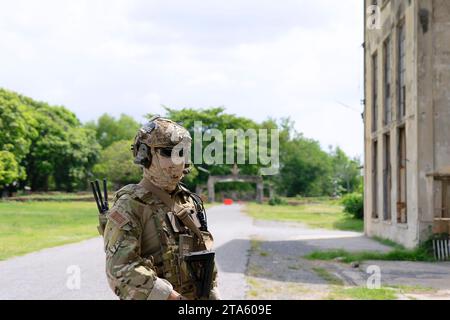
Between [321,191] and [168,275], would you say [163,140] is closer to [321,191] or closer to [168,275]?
[168,275]

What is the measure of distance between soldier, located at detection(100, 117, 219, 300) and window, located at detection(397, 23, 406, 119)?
16820 millimetres

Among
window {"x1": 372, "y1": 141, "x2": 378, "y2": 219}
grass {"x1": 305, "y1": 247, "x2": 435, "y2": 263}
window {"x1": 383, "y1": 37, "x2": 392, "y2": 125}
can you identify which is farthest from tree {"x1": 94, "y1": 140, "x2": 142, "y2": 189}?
grass {"x1": 305, "y1": 247, "x2": 435, "y2": 263}

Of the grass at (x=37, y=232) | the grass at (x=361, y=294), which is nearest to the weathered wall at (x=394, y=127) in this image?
the grass at (x=361, y=294)

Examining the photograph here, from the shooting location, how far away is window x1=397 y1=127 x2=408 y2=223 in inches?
771

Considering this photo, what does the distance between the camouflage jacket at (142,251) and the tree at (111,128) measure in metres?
90.6

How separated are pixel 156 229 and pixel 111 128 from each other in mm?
94303

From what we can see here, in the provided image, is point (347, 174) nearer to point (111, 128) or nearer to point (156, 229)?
point (111, 128)

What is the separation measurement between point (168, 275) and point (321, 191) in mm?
77971

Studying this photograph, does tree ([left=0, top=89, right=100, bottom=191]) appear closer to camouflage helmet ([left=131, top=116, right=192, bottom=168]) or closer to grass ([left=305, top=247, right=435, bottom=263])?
grass ([left=305, top=247, right=435, bottom=263])

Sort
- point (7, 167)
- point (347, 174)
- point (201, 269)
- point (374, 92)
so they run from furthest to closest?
point (347, 174), point (7, 167), point (374, 92), point (201, 269)

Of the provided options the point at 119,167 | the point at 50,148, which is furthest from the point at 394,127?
the point at 50,148

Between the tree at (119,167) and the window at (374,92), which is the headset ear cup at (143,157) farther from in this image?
the tree at (119,167)

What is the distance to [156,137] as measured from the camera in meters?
3.44

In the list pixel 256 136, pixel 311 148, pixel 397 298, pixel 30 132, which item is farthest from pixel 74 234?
pixel 311 148
